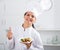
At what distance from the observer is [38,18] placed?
1921 mm

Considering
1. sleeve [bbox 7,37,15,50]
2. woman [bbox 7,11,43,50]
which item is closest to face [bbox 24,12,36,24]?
woman [bbox 7,11,43,50]

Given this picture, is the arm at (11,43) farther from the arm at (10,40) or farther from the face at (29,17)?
the face at (29,17)

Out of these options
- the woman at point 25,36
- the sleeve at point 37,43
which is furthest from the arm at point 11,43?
the sleeve at point 37,43

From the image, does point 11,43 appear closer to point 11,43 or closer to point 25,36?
point 11,43

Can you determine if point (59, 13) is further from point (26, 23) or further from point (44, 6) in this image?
point (26, 23)

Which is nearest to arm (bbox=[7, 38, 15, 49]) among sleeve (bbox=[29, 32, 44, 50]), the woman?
the woman

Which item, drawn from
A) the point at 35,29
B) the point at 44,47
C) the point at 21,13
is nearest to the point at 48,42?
the point at 44,47

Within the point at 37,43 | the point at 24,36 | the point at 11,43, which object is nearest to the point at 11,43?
the point at 11,43

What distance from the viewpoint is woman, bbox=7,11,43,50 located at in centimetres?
191

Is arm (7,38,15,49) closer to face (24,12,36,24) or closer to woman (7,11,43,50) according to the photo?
woman (7,11,43,50)

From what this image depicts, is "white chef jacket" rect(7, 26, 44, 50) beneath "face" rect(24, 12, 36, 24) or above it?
beneath

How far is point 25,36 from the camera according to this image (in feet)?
6.29

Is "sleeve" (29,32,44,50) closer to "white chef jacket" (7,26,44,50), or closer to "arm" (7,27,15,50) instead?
"white chef jacket" (7,26,44,50)

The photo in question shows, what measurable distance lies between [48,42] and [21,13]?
1.55ft
